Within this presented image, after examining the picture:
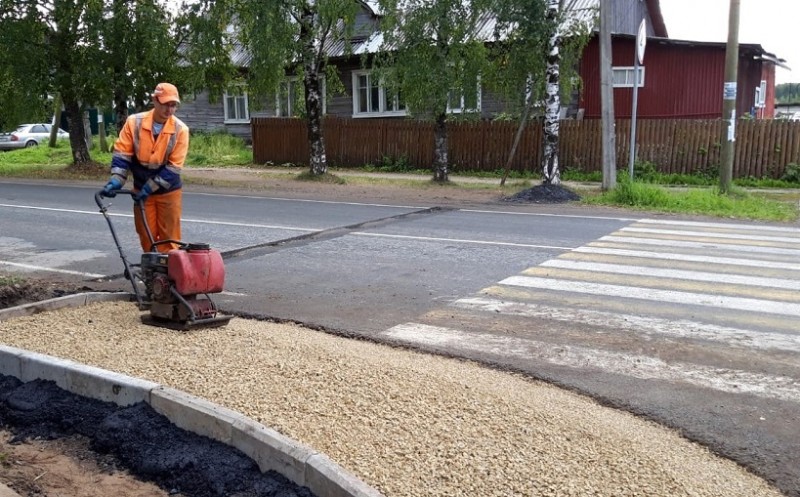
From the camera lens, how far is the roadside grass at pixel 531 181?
595 inches

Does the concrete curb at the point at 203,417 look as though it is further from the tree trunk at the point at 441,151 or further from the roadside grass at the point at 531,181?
the tree trunk at the point at 441,151

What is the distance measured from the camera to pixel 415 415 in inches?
169

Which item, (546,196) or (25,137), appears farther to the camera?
(25,137)

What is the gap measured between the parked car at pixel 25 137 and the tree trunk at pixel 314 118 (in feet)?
72.9

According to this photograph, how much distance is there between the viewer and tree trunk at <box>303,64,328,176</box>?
20.9 m

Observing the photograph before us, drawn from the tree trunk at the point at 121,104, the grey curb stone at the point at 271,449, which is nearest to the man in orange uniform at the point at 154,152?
the grey curb stone at the point at 271,449

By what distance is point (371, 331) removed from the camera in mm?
6527

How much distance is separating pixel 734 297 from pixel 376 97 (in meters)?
23.2

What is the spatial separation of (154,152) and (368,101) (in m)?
23.5

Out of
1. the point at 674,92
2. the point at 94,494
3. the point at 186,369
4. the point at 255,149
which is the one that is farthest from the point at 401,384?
the point at 255,149

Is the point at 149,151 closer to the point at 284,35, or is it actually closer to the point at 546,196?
the point at 546,196

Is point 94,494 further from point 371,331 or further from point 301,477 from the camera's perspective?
point 371,331

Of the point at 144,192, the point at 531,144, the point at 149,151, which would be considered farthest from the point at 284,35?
the point at 144,192

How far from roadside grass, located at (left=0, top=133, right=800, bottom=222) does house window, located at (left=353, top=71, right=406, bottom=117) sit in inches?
171
